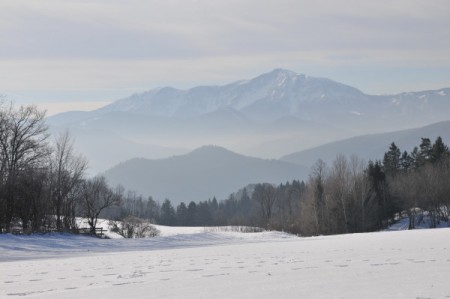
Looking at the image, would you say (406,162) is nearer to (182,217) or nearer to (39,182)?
(182,217)

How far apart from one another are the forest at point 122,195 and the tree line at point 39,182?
0.25ft

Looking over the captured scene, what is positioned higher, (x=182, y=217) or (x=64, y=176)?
(x=64, y=176)

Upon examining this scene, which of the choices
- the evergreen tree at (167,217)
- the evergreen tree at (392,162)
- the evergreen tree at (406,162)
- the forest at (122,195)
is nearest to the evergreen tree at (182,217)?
the evergreen tree at (167,217)

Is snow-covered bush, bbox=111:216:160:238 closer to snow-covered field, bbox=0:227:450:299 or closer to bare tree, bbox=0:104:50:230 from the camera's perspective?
bare tree, bbox=0:104:50:230

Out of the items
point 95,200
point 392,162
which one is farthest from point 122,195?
point 392,162

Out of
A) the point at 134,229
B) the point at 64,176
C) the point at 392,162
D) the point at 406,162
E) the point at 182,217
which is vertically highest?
the point at 406,162

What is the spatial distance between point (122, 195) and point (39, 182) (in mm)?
30943

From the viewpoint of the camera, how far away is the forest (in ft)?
142

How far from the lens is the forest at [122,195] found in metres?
43.4

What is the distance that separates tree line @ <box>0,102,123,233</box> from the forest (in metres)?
0.08

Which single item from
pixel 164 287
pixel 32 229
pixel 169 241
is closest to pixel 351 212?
pixel 169 241

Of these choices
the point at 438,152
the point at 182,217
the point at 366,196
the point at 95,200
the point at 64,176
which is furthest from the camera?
the point at 182,217

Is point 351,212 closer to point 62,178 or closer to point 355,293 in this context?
point 62,178

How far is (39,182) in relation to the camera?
145 ft
